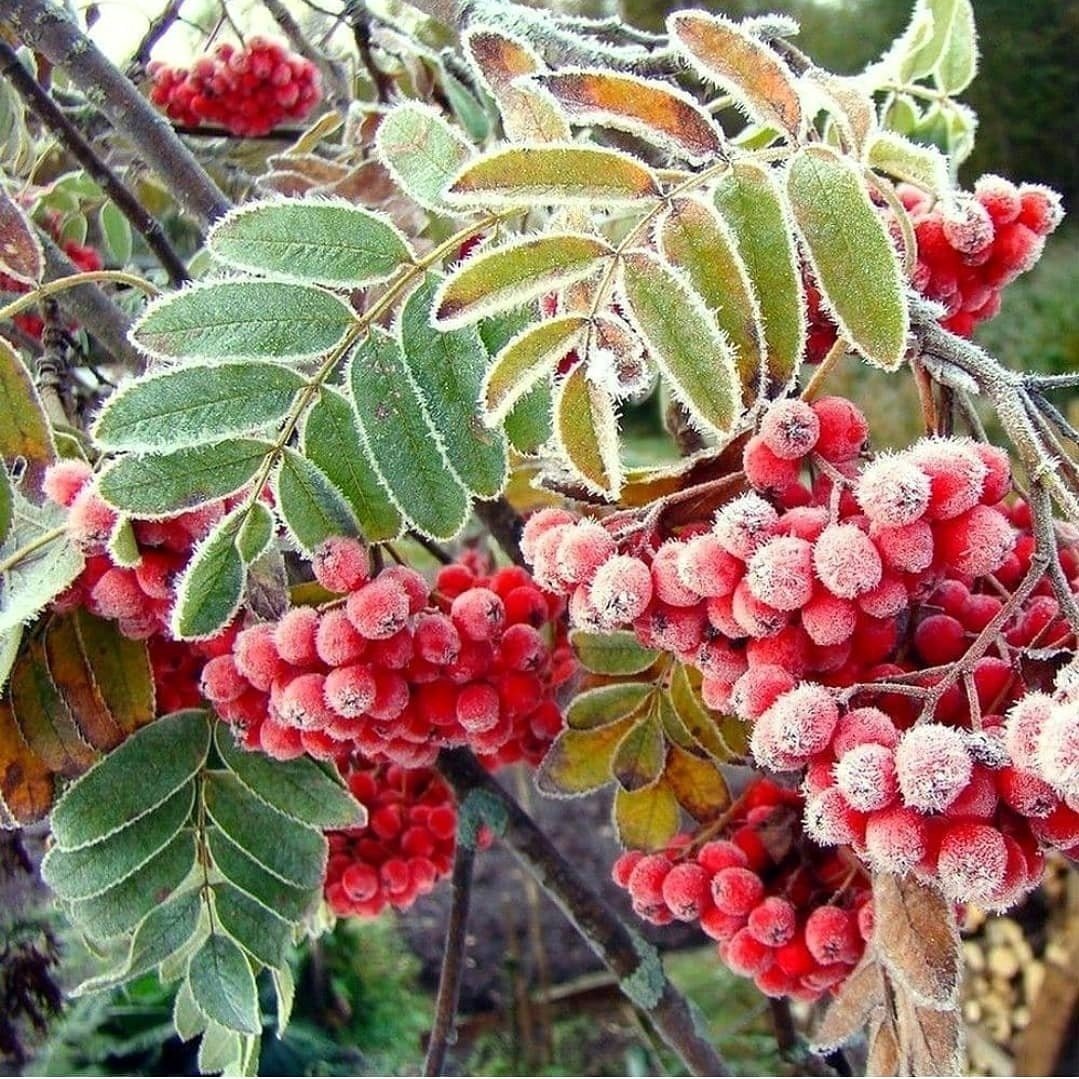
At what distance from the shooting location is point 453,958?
738mm

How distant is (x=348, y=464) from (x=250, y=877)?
23 centimetres

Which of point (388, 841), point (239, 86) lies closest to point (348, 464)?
point (388, 841)

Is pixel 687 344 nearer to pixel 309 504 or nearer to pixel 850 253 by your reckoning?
pixel 850 253

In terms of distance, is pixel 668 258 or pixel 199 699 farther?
pixel 199 699

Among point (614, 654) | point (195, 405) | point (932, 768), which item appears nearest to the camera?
point (932, 768)

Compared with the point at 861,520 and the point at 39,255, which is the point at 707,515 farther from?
the point at 39,255

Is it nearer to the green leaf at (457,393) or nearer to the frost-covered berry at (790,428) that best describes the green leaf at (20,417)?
the green leaf at (457,393)

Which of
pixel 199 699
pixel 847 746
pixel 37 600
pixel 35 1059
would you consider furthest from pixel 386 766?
pixel 35 1059

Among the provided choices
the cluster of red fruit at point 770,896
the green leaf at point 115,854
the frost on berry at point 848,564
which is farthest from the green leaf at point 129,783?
the frost on berry at point 848,564

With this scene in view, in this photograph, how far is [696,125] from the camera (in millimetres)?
394

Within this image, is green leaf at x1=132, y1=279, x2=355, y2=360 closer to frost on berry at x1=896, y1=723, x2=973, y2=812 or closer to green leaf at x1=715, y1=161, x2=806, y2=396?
green leaf at x1=715, y1=161, x2=806, y2=396

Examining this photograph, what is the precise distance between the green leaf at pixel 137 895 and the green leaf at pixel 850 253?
1.32ft

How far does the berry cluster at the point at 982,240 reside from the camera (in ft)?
1.56

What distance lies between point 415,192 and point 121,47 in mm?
765
